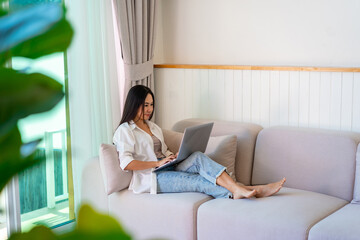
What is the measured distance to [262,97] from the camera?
3.58 metres

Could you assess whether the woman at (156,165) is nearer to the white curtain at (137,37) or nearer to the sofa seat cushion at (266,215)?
the sofa seat cushion at (266,215)

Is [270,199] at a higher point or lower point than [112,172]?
lower

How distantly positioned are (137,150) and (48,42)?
3.03 meters

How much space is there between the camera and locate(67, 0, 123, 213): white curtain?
3535mm

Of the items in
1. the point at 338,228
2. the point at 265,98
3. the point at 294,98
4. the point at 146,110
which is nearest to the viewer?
the point at 338,228

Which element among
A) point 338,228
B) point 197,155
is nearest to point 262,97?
point 197,155

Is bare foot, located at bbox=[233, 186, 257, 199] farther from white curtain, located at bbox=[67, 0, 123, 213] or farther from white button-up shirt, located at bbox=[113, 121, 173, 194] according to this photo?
white curtain, located at bbox=[67, 0, 123, 213]

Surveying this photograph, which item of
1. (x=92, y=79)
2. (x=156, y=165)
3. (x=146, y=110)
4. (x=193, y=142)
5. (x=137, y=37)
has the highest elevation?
(x=137, y=37)

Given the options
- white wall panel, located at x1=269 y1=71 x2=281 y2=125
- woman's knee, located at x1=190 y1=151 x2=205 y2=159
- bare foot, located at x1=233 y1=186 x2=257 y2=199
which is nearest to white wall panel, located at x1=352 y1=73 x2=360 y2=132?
white wall panel, located at x1=269 y1=71 x2=281 y2=125

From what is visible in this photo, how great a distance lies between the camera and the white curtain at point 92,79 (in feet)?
11.6

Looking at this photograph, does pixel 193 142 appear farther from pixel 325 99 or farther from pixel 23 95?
pixel 23 95

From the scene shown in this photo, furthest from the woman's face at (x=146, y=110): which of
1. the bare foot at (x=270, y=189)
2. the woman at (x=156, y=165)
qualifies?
the bare foot at (x=270, y=189)

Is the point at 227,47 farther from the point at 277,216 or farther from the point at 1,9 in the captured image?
the point at 1,9

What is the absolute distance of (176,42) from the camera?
4.18 metres
